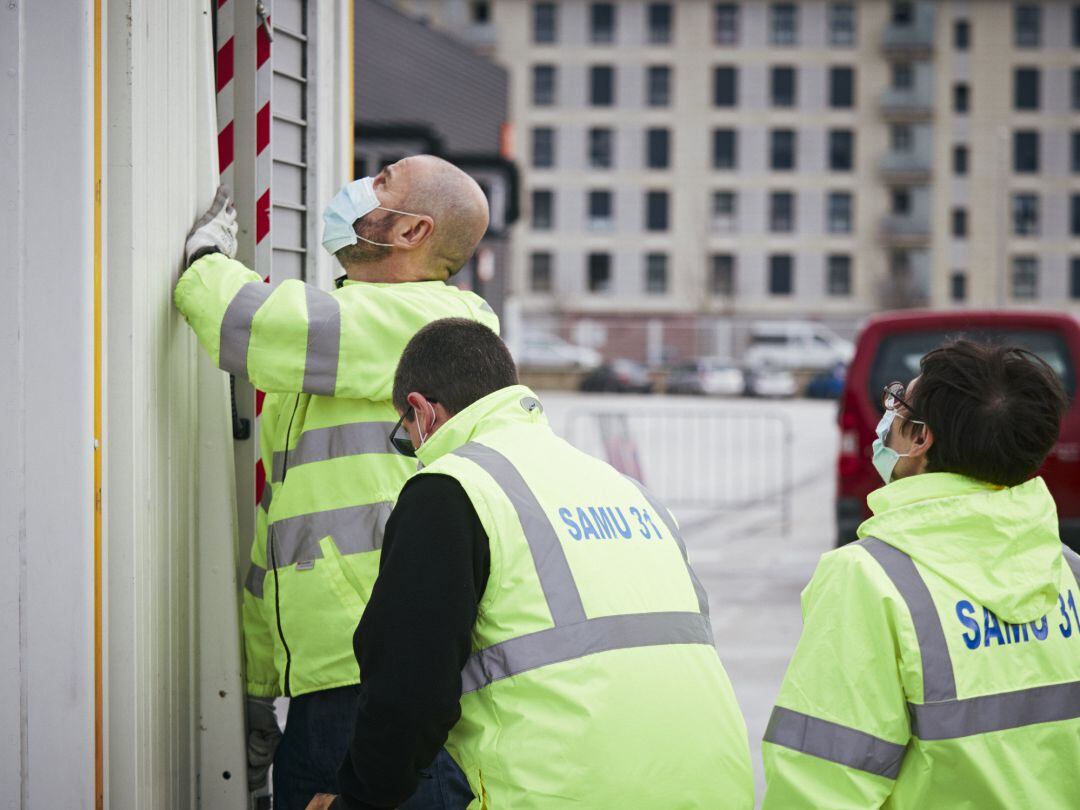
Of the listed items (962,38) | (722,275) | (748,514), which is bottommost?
(748,514)

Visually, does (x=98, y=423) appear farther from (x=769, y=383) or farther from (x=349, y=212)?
(x=769, y=383)

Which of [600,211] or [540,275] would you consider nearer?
[600,211]

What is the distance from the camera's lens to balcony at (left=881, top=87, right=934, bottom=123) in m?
61.5

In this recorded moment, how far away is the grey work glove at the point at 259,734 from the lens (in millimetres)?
3184

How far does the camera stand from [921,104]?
61.5 metres

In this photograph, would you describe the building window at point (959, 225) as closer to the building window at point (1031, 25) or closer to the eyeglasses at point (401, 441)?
the building window at point (1031, 25)

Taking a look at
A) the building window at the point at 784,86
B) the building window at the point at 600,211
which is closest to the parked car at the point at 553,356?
the building window at the point at 600,211

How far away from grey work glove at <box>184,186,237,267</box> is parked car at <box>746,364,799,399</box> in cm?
4193

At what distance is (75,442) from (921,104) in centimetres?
6324

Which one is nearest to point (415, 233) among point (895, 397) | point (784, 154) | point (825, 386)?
point (895, 397)

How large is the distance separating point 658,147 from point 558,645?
61568 millimetres

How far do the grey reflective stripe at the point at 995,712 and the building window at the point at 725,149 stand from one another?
201 feet

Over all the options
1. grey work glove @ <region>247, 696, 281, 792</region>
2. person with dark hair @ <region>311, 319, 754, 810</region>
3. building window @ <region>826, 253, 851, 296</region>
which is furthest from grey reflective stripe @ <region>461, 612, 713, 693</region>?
building window @ <region>826, 253, 851, 296</region>

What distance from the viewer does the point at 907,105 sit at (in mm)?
61781
